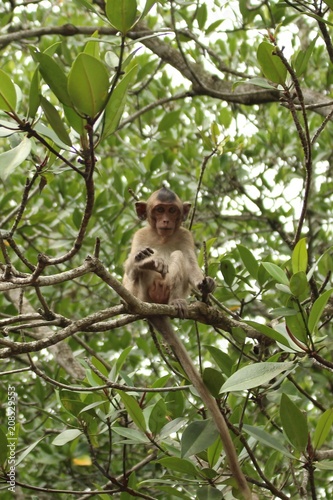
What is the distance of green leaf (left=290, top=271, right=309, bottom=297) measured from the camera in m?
2.64

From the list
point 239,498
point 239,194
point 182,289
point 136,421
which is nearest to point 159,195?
point 182,289

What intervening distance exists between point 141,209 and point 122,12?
10.6 ft

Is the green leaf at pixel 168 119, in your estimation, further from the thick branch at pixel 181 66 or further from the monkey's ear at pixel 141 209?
the monkey's ear at pixel 141 209

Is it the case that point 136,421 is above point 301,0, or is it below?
below

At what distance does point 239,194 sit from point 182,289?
7.93ft

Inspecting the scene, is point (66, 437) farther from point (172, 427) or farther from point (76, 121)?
point (76, 121)

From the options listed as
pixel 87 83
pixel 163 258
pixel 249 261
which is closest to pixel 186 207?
pixel 163 258

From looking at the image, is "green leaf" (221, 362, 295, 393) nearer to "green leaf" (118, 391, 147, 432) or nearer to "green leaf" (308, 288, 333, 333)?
"green leaf" (308, 288, 333, 333)

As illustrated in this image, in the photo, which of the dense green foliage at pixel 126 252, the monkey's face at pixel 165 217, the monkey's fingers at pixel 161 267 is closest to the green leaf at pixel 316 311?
the dense green foliage at pixel 126 252

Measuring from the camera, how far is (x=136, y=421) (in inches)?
128

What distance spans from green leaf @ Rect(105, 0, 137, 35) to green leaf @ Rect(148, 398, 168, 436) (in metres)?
1.85

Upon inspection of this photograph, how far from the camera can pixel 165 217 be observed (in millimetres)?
5469

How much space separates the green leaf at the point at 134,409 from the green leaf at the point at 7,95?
57.4 inches

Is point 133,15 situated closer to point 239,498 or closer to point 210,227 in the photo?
point 239,498
